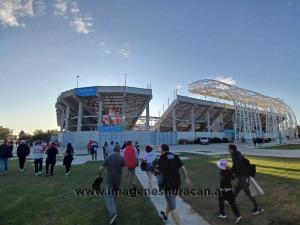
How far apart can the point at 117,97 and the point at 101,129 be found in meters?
10.3

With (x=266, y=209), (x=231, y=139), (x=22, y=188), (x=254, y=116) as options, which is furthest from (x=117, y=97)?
(x=266, y=209)

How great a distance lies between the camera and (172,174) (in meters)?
6.46

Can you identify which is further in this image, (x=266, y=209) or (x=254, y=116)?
(x=254, y=116)

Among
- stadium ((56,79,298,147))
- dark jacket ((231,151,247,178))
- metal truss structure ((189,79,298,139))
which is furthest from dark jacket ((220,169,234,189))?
metal truss structure ((189,79,298,139))

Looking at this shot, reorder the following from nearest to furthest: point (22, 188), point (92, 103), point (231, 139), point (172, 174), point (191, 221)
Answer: point (172, 174)
point (191, 221)
point (22, 188)
point (92, 103)
point (231, 139)

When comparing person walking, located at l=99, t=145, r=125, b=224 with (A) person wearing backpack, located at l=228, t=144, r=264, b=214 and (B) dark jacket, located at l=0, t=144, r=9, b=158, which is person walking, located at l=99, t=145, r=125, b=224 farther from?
(B) dark jacket, located at l=0, t=144, r=9, b=158

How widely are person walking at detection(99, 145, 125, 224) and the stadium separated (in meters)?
46.8

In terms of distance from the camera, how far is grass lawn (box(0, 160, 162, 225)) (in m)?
7.08

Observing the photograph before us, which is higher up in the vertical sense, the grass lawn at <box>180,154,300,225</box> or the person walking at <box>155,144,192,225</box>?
the person walking at <box>155,144,192,225</box>

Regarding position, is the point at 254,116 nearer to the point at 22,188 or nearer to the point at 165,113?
A: the point at 165,113

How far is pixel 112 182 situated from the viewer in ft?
23.6

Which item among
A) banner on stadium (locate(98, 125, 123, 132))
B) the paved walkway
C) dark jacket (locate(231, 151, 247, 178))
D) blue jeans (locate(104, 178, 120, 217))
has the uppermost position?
banner on stadium (locate(98, 125, 123, 132))

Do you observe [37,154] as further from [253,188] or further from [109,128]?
[109,128]

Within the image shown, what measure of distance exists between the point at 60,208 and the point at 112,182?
7.00ft
